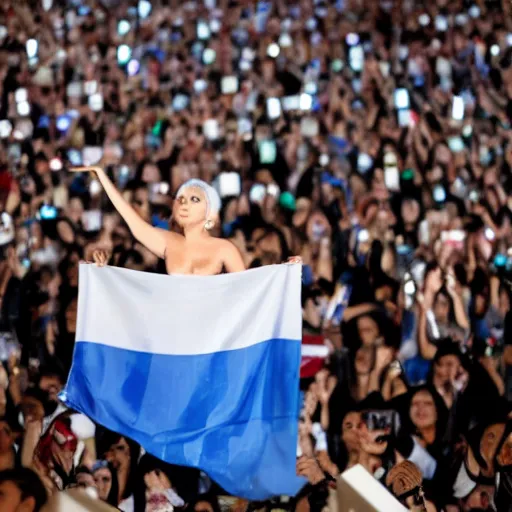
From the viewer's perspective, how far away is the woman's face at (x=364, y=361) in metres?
4.38

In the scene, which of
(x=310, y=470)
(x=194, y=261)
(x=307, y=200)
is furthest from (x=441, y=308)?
(x=194, y=261)

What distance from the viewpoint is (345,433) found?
4184 millimetres

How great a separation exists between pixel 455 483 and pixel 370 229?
139cm

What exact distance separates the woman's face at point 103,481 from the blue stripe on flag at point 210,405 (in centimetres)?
36

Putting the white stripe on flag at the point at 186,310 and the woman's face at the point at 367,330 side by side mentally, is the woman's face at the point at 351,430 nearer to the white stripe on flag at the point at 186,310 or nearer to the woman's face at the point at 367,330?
the woman's face at the point at 367,330

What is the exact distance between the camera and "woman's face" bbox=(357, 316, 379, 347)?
446cm

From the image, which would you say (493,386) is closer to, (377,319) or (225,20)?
(377,319)

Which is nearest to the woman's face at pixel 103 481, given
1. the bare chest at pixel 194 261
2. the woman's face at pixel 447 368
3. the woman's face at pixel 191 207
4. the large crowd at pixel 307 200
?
the large crowd at pixel 307 200

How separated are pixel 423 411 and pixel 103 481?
56.7 inches

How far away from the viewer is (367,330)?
14.7 feet

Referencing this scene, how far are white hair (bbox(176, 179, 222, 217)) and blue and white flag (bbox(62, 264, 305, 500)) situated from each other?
1.73ft

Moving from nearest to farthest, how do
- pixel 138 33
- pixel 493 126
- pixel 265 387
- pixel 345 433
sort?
pixel 265 387 < pixel 345 433 < pixel 493 126 < pixel 138 33

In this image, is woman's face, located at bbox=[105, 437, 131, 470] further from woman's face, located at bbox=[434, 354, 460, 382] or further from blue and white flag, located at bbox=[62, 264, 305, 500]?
woman's face, located at bbox=[434, 354, 460, 382]

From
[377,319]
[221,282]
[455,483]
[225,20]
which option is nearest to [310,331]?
[377,319]
